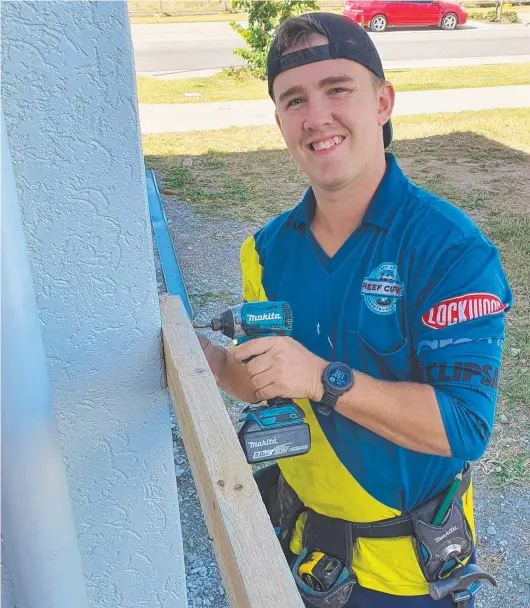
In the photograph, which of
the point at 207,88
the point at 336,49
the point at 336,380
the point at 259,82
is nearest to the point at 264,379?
the point at 336,380

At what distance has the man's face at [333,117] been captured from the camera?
1564mm

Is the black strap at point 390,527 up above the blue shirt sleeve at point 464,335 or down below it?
below

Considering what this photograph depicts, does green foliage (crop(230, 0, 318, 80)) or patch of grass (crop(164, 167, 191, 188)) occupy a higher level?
green foliage (crop(230, 0, 318, 80))

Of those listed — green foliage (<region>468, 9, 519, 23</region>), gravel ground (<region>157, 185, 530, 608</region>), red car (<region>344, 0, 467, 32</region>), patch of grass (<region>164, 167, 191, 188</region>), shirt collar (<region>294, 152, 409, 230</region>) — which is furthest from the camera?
green foliage (<region>468, 9, 519, 23</region>)

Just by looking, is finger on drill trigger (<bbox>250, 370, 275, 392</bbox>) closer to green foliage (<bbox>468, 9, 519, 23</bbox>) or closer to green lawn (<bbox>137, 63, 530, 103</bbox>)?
green lawn (<bbox>137, 63, 530, 103</bbox>)

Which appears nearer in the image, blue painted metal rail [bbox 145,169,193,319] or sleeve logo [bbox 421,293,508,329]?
sleeve logo [bbox 421,293,508,329]

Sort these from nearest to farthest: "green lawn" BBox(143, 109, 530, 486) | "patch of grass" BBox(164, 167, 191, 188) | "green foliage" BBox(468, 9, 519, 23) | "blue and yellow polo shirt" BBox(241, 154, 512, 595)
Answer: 1. "blue and yellow polo shirt" BBox(241, 154, 512, 595)
2. "green lawn" BBox(143, 109, 530, 486)
3. "patch of grass" BBox(164, 167, 191, 188)
4. "green foliage" BBox(468, 9, 519, 23)

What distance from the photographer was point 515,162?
27.8ft

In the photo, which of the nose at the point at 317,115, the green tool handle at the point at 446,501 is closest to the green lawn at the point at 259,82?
the nose at the point at 317,115

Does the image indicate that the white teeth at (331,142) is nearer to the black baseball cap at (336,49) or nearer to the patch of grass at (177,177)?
the black baseball cap at (336,49)

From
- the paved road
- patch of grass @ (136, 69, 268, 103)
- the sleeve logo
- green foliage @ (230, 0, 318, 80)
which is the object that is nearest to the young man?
the sleeve logo

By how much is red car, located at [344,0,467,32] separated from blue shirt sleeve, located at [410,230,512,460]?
65.9 feet

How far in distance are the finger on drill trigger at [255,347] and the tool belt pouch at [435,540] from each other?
0.59 meters

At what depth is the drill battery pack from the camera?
4.75ft
